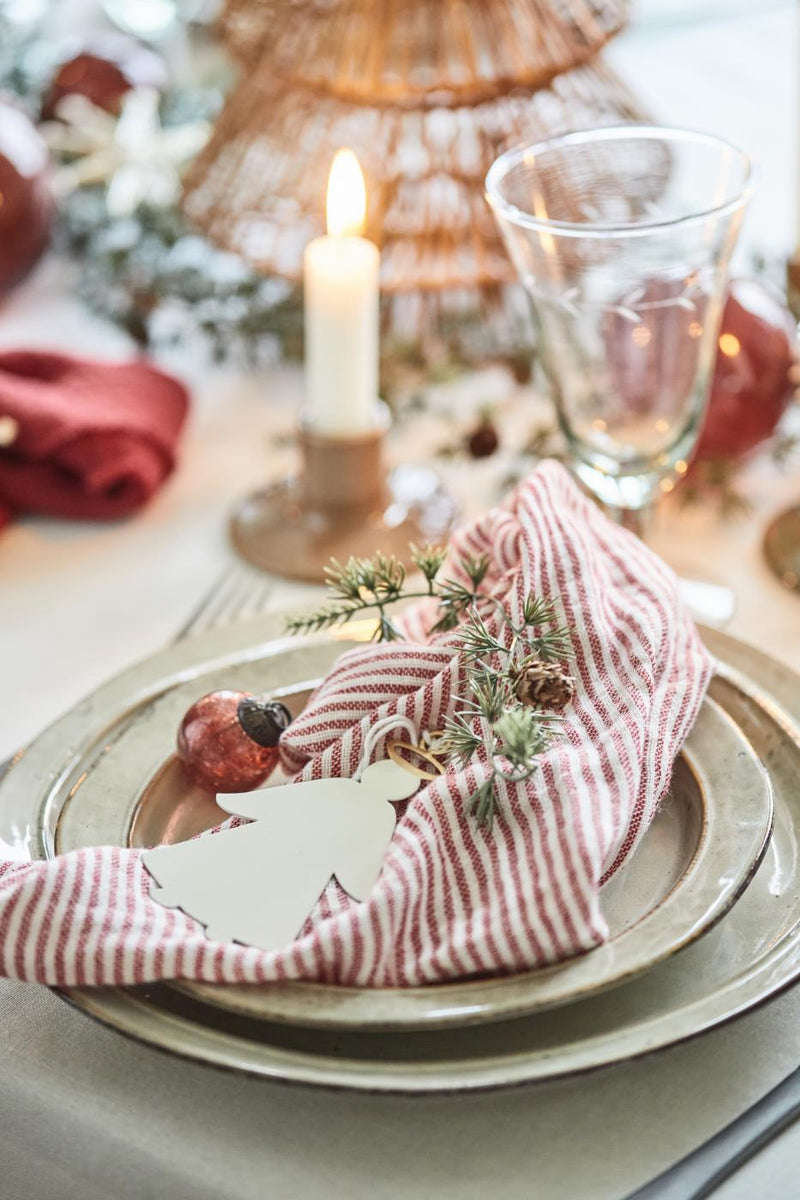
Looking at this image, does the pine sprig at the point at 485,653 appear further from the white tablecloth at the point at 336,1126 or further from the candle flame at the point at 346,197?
the candle flame at the point at 346,197

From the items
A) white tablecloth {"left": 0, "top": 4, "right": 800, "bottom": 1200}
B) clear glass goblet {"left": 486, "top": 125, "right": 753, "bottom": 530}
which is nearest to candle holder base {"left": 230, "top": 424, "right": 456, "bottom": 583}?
clear glass goblet {"left": 486, "top": 125, "right": 753, "bottom": 530}

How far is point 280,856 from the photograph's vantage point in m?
0.46

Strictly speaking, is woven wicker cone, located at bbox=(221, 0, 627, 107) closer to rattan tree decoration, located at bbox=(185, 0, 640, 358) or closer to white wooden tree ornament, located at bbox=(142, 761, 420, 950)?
A: rattan tree decoration, located at bbox=(185, 0, 640, 358)

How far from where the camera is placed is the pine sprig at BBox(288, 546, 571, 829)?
1.48 ft

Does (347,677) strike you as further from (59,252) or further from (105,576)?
(59,252)

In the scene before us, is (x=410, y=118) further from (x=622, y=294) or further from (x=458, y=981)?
(x=458, y=981)

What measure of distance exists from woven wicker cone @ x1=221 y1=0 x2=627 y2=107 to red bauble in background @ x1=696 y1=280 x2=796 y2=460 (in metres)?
0.23

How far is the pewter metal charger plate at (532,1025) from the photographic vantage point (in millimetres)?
395

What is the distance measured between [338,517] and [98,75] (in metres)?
0.72

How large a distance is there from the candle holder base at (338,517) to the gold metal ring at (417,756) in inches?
11.3

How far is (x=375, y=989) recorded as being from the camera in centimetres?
41

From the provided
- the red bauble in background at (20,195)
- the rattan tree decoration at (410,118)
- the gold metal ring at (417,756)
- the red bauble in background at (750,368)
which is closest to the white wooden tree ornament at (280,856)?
the gold metal ring at (417,756)

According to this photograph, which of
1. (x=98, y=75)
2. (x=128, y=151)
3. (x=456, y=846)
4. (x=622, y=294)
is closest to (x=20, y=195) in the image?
(x=128, y=151)

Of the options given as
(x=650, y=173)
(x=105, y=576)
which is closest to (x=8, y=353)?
(x=105, y=576)
